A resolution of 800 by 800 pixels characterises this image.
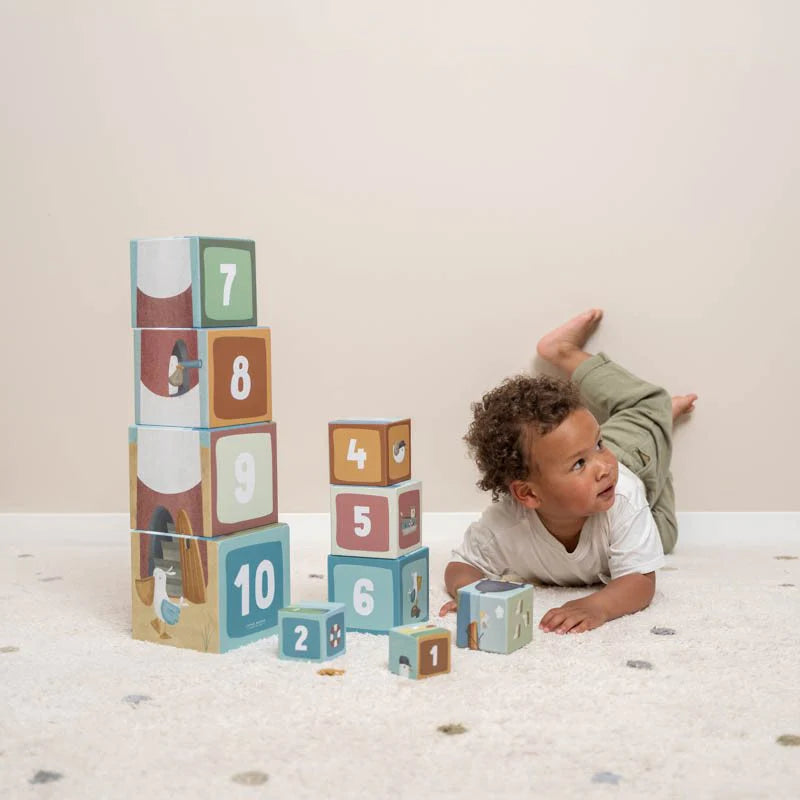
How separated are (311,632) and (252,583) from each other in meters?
0.14

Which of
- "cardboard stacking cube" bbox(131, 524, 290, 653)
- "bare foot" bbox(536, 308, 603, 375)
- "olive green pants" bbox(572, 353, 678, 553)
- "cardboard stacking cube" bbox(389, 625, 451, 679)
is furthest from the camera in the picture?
"bare foot" bbox(536, 308, 603, 375)

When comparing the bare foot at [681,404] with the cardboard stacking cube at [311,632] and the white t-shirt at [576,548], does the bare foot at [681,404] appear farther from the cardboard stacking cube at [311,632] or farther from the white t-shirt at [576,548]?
the cardboard stacking cube at [311,632]

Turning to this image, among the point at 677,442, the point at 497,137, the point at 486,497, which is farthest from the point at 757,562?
the point at 497,137

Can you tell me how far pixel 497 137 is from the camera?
6.27ft

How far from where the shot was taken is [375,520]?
1.38 m

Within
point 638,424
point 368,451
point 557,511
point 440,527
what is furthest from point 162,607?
point 638,424

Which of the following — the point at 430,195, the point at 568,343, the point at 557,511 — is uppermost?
the point at 430,195

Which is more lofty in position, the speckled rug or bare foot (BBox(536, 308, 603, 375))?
bare foot (BBox(536, 308, 603, 375))

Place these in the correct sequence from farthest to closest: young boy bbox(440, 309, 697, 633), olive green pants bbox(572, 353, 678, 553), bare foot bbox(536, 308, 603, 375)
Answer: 1. bare foot bbox(536, 308, 603, 375)
2. olive green pants bbox(572, 353, 678, 553)
3. young boy bbox(440, 309, 697, 633)

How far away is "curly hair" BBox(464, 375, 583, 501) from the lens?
4.81 ft

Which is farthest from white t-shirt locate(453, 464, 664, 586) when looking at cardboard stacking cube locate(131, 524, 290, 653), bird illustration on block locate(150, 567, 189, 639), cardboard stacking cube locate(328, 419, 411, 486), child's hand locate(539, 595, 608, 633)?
bird illustration on block locate(150, 567, 189, 639)

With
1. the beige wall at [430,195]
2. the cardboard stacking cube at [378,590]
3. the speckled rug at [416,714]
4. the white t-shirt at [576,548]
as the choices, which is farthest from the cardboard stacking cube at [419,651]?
the beige wall at [430,195]

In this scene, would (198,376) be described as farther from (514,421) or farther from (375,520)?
(514,421)

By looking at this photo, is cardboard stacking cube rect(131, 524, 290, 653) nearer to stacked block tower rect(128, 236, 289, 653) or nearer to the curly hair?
stacked block tower rect(128, 236, 289, 653)
